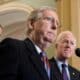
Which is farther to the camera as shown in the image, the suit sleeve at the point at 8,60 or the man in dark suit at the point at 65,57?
the man in dark suit at the point at 65,57

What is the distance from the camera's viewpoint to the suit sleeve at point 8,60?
1552 mm

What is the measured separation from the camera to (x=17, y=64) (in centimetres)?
159

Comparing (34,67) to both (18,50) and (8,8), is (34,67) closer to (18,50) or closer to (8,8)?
(18,50)

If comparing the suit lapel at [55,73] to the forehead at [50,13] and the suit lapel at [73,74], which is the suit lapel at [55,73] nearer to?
the suit lapel at [73,74]

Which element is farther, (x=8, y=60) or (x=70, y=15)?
(x=70, y=15)

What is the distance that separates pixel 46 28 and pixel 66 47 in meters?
0.93

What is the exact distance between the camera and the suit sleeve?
5.09 feet

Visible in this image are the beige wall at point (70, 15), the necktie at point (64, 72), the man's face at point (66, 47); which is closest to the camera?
the necktie at point (64, 72)

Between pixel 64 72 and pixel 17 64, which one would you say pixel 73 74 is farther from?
pixel 17 64

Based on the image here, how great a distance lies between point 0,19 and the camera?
5.89m

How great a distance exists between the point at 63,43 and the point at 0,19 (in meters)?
3.30

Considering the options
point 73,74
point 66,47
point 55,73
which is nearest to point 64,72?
point 73,74

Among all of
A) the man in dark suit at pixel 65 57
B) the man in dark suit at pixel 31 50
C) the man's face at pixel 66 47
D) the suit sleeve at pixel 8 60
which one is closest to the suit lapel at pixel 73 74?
the man in dark suit at pixel 65 57

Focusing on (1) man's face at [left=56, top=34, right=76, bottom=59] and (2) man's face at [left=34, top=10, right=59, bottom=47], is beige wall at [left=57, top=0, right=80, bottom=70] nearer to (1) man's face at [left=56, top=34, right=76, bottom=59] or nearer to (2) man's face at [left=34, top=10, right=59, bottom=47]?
(1) man's face at [left=56, top=34, right=76, bottom=59]
